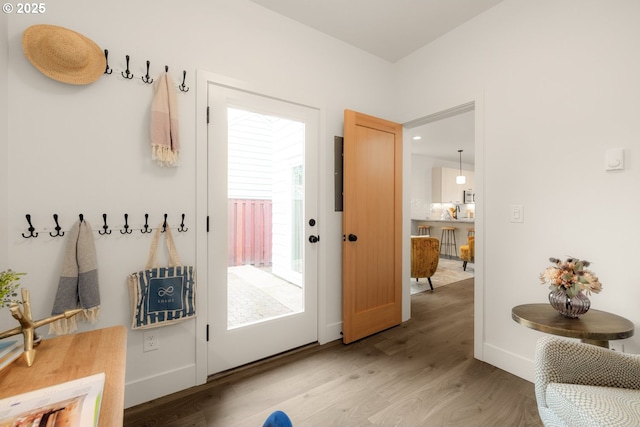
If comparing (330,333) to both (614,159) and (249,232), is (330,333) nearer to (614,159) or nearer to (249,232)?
(249,232)

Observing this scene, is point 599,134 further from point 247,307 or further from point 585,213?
point 247,307

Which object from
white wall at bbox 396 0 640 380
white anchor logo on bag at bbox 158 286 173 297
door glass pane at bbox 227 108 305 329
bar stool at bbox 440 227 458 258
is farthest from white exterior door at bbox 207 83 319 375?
bar stool at bbox 440 227 458 258

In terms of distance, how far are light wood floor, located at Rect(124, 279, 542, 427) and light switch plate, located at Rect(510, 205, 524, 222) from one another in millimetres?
778

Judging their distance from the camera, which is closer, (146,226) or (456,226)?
(146,226)

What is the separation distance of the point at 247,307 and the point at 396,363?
1.26 m

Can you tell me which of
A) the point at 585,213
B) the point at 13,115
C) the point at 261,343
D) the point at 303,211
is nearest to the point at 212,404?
the point at 261,343

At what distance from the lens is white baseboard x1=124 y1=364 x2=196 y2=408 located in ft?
5.70

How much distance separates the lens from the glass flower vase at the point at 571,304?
1544mm

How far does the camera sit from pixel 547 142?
195 centimetres

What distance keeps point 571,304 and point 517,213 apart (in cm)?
74

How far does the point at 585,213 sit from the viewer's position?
1784 millimetres

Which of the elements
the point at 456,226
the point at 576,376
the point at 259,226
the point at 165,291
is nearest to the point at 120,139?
the point at 165,291

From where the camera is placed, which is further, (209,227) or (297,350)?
(297,350)

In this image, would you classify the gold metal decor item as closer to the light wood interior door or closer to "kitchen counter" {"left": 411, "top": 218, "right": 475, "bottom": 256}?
the light wood interior door
